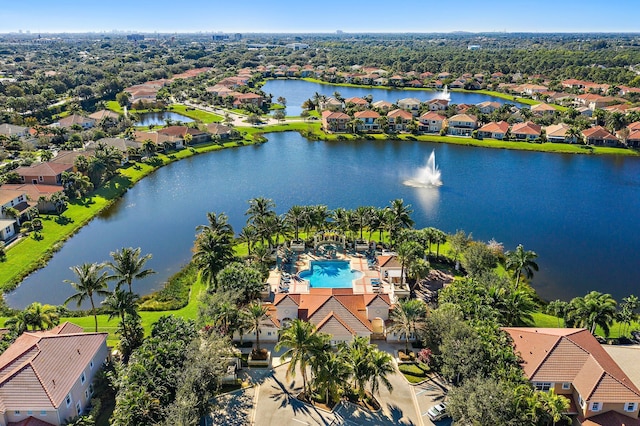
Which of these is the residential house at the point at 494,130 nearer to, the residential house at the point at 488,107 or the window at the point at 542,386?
the residential house at the point at 488,107

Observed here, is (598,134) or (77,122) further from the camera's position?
(77,122)

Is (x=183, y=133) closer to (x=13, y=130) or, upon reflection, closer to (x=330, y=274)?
(x=13, y=130)

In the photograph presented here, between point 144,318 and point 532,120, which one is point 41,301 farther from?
point 532,120

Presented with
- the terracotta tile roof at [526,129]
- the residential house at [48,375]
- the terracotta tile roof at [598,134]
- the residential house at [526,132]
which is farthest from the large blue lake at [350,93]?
the residential house at [48,375]

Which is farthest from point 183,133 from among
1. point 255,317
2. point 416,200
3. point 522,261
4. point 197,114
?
point 522,261

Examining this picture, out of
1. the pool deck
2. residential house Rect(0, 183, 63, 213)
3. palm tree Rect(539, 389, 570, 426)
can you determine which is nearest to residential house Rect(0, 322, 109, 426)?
the pool deck

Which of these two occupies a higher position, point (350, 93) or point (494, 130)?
point (350, 93)

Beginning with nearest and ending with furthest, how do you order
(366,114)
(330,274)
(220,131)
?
(330,274), (220,131), (366,114)
